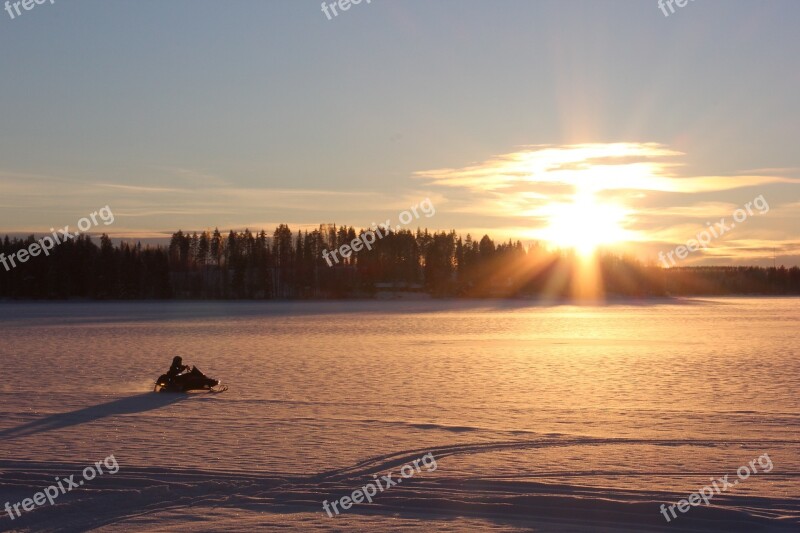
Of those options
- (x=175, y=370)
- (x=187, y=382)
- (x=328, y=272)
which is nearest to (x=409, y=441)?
(x=187, y=382)

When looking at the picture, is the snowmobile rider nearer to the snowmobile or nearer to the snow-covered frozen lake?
the snowmobile

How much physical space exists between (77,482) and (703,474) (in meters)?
6.56

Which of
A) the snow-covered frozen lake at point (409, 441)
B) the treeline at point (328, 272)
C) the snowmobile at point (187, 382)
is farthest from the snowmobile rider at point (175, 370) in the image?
the treeline at point (328, 272)

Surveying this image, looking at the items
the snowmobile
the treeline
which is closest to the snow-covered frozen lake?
the snowmobile

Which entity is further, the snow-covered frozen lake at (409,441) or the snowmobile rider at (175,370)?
the snowmobile rider at (175,370)

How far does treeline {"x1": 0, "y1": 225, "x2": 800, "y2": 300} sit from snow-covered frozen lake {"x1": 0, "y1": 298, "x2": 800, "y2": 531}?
91.9 metres

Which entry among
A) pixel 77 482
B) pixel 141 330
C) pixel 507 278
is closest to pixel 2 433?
pixel 77 482

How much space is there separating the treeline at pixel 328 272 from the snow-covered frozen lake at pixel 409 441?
91931 millimetres

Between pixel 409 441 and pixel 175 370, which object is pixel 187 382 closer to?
pixel 175 370

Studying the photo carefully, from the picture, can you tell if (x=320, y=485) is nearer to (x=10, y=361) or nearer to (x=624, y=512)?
(x=624, y=512)

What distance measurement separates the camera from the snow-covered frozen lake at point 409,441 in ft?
24.7

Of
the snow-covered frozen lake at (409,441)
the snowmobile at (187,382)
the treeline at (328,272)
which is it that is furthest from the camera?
the treeline at (328,272)

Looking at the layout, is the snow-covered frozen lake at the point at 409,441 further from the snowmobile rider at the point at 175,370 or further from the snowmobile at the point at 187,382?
the snowmobile rider at the point at 175,370

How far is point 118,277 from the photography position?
361ft
